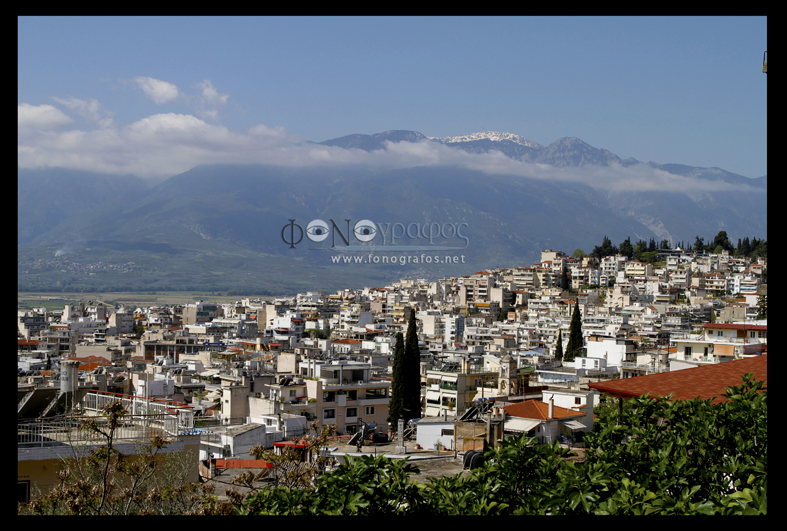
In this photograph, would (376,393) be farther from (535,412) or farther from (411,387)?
(535,412)

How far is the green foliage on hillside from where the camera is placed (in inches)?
85.7

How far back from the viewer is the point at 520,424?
12.3m

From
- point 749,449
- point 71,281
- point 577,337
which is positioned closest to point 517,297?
point 577,337

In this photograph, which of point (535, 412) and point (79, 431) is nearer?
point (79, 431)

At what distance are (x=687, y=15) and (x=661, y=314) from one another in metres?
49.7

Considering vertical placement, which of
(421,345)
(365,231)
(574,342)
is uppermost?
(365,231)

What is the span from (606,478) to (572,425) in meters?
10.8

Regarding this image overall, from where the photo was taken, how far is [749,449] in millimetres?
3107

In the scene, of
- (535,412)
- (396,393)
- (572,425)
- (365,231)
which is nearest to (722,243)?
(396,393)

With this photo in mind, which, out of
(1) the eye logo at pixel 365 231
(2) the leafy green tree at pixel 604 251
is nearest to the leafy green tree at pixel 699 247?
(2) the leafy green tree at pixel 604 251

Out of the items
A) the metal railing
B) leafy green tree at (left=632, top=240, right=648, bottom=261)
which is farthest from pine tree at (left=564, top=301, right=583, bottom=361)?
leafy green tree at (left=632, top=240, right=648, bottom=261)

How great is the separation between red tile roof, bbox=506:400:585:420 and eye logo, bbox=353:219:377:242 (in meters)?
154

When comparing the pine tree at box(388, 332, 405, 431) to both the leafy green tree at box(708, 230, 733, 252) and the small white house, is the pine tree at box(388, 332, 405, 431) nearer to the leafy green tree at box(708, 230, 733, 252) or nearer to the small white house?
the small white house
